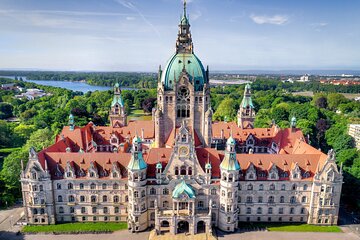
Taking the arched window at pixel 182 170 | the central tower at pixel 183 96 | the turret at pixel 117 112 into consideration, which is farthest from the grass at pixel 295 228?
the turret at pixel 117 112

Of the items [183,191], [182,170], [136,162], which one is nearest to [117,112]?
[136,162]

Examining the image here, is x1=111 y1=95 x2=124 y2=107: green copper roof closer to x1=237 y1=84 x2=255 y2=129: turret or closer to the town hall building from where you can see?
the town hall building

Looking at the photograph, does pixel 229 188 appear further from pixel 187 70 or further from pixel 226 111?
pixel 226 111

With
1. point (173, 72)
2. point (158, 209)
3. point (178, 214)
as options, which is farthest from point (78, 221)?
point (173, 72)

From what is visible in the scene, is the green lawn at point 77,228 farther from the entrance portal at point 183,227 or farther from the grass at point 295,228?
the grass at point 295,228

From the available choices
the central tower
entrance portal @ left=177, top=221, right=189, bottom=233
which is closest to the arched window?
entrance portal @ left=177, top=221, right=189, bottom=233

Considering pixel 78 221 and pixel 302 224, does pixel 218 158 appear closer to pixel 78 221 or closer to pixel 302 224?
pixel 302 224
